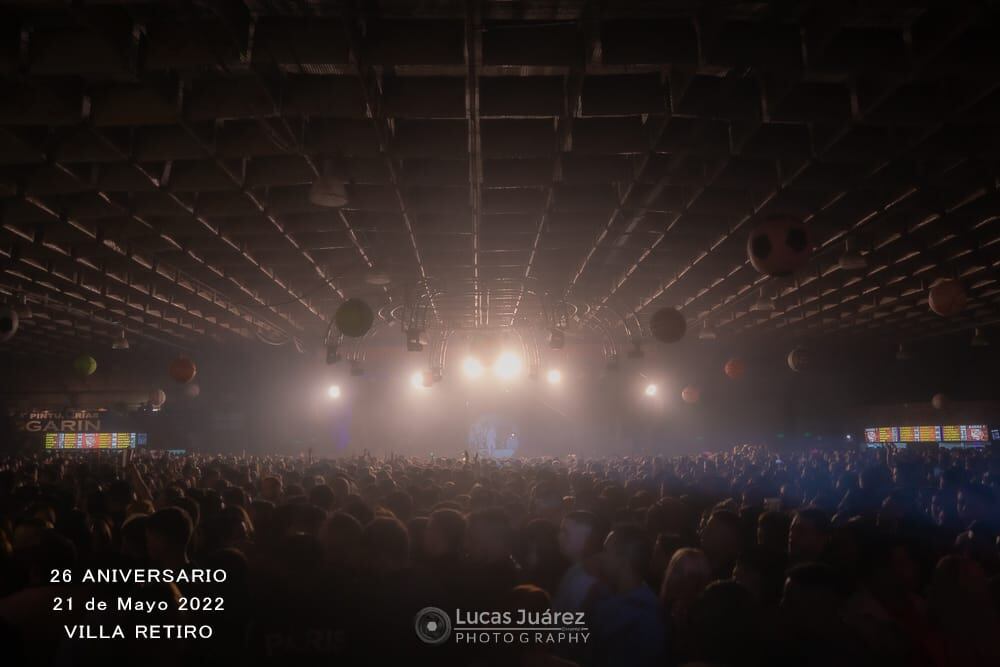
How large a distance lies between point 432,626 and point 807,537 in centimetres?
348

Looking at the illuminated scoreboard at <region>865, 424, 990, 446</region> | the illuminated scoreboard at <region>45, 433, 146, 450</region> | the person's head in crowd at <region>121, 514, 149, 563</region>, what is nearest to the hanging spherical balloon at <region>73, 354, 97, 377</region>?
the person's head in crowd at <region>121, 514, 149, 563</region>

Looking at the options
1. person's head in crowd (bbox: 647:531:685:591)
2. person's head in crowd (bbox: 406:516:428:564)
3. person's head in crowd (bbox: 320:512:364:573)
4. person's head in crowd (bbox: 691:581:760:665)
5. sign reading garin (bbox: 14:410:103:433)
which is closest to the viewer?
person's head in crowd (bbox: 691:581:760:665)

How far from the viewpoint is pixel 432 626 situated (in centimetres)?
360

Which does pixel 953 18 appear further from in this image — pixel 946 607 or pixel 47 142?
pixel 47 142

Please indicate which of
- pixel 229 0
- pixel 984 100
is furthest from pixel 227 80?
pixel 984 100

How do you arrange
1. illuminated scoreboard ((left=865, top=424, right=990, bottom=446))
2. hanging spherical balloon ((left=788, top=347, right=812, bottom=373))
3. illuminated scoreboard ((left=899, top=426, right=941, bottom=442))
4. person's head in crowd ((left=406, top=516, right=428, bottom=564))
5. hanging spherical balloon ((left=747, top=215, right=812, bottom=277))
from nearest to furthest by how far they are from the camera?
person's head in crowd ((left=406, top=516, right=428, bottom=564)) < hanging spherical balloon ((left=747, top=215, right=812, bottom=277)) < hanging spherical balloon ((left=788, top=347, right=812, bottom=373)) < illuminated scoreboard ((left=865, top=424, right=990, bottom=446)) < illuminated scoreboard ((left=899, top=426, right=941, bottom=442))

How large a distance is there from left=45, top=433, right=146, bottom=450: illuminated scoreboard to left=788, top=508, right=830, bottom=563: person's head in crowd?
31344 mm

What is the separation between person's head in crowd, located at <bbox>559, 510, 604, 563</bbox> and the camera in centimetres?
505

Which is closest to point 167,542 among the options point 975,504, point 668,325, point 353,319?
point 353,319

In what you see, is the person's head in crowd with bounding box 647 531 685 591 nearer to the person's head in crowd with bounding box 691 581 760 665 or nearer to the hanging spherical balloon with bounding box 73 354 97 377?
the person's head in crowd with bounding box 691 581 760 665

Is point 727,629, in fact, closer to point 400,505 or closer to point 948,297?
point 400,505

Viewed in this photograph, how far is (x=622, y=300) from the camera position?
20203mm

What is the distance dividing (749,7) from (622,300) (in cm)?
1457

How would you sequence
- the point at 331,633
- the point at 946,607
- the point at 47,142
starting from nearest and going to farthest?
the point at 331,633, the point at 946,607, the point at 47,142
